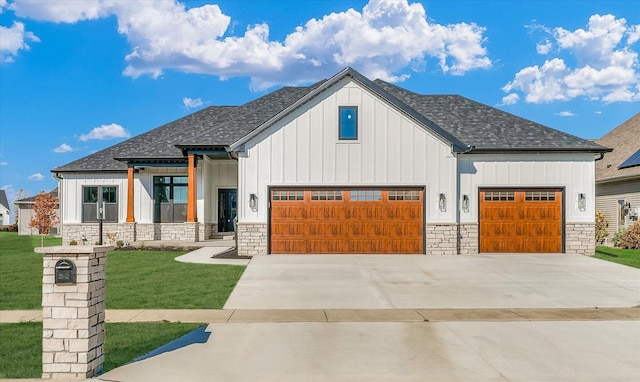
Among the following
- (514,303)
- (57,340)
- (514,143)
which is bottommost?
(514,303)

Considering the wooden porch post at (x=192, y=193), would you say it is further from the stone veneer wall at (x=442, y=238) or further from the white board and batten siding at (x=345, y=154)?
the stone veneer wall at (x=442, y=238)

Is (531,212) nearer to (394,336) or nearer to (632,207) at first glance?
(632,207)

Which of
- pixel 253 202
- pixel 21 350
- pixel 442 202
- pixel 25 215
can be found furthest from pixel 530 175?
pixel 25 215

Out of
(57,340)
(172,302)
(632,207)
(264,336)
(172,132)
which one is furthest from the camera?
(172,132)

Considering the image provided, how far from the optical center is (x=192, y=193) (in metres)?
22.5

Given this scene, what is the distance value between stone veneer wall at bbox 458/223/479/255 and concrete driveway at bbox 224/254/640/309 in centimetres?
102

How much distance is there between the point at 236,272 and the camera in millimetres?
13898

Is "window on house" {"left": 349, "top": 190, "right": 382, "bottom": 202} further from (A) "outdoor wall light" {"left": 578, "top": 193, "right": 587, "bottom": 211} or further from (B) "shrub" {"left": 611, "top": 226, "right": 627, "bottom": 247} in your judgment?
(B) "shrub" {"left": 611, "top": 226, "right": 627, "bottom": 247}

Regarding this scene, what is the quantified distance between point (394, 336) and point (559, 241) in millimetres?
14323

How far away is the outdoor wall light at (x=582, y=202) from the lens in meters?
18.8

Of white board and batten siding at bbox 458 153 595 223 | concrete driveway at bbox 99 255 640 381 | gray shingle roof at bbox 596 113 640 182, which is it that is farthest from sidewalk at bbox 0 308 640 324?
gray shingle roof at bbox 596 113 640 182

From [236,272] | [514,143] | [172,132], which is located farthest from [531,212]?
[172,132]

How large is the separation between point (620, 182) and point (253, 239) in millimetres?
19627

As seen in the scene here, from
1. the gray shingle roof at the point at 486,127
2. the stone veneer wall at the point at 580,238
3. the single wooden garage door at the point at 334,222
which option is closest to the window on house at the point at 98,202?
the single wooden garage door at the point at 334,222
